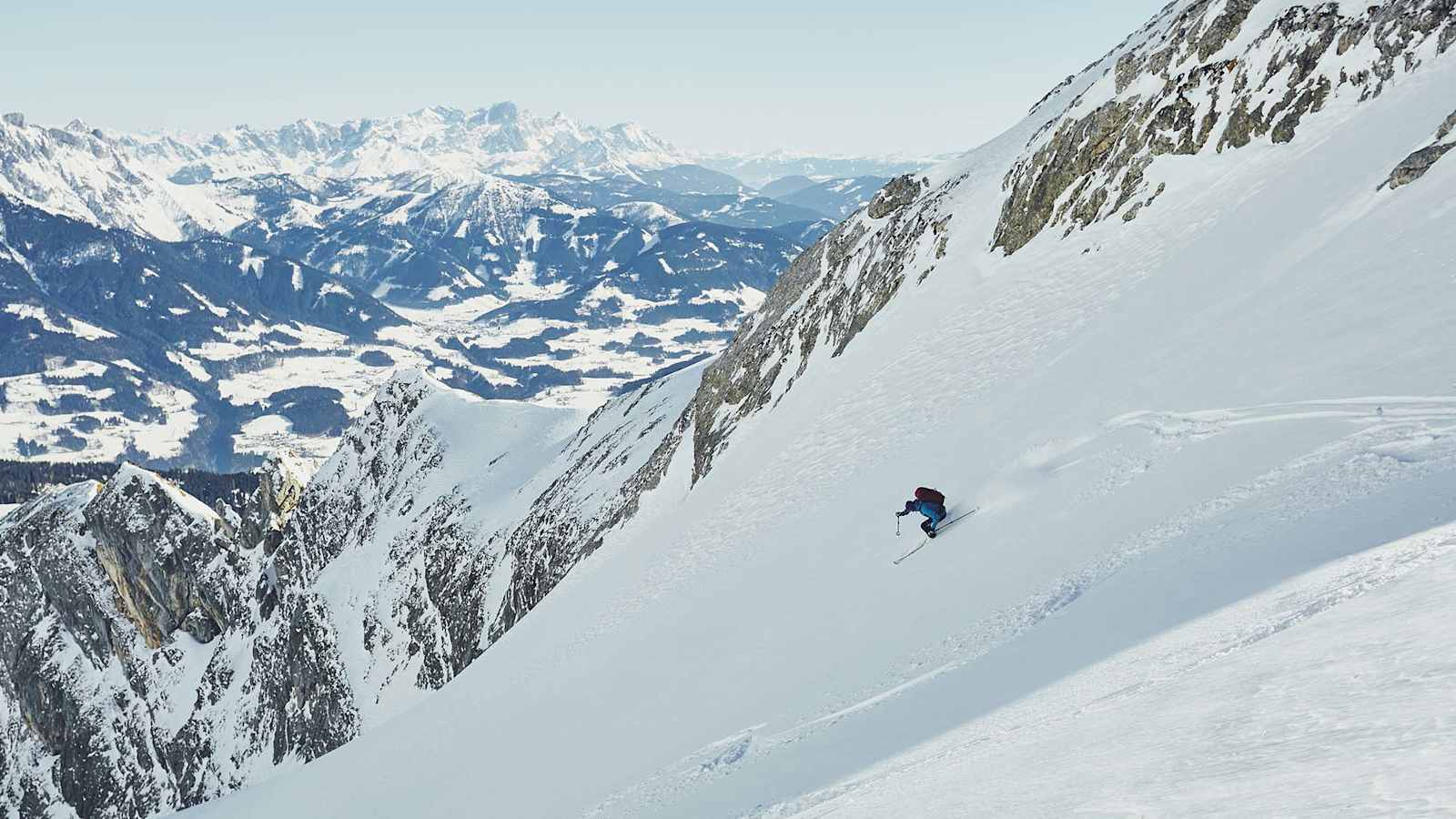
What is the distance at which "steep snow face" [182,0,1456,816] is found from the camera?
10.5 metres

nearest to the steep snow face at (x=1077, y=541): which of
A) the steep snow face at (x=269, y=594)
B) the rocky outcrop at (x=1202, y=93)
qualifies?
the rocky outcrop at (x=1202, y=93)

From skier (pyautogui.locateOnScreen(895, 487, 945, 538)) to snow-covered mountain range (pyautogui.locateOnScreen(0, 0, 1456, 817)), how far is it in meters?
0.76

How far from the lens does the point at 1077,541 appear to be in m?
19.2

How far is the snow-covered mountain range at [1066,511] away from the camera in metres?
10.7

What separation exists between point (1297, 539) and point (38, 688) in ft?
482

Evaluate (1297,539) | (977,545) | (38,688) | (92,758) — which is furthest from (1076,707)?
(38,688)

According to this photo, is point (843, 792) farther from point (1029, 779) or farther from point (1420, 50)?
point (1420, 50)

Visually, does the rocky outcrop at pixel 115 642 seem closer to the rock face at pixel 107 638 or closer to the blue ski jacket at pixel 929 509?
the rock face at pixel 107 638

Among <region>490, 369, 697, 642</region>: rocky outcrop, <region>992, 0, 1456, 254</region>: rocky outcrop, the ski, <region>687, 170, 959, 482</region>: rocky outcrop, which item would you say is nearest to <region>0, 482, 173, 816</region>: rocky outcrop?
<region>490, 369, 697, 642</region>: rocky outcrop

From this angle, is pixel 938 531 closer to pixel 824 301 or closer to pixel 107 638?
pixel 824 301

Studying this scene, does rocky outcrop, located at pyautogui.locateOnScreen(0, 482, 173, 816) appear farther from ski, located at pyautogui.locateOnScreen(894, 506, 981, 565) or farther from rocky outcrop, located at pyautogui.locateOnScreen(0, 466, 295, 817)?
ski, located at pyautogui.locateOnScreen(894, 506, 981, 565)

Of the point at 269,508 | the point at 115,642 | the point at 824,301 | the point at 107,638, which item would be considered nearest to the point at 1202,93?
the point at 824,301

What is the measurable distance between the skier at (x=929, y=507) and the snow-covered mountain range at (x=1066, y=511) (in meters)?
0.76

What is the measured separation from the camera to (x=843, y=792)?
14000 millimetres
